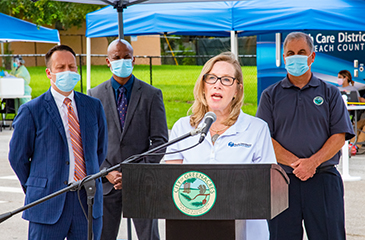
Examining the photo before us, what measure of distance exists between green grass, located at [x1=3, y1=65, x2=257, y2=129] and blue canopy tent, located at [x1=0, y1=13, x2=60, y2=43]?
192 inches

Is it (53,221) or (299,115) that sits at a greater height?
(299,115)

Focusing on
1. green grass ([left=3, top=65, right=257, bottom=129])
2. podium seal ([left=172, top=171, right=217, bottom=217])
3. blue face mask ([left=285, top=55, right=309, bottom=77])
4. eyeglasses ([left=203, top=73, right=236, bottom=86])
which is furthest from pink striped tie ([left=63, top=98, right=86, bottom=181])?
green grass ([left=3, top=65, right=257, bottom=129])

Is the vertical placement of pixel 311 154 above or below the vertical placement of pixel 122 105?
below

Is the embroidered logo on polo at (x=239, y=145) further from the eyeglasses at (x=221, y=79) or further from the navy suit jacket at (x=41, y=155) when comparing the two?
the navy suit jacket at (x=41, y=155)

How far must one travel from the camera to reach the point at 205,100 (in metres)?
3.08

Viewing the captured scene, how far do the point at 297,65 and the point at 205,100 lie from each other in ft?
4.48

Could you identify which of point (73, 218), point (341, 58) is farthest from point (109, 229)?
point (341, 58)

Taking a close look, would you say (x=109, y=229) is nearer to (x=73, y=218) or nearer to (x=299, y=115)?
(x=73, y=218)

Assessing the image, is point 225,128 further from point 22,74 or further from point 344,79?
point 22,74

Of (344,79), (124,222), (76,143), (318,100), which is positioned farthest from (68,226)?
(344,79)

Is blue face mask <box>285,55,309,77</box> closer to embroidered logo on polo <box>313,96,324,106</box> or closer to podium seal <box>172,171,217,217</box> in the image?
embroidered logo on polo <box>313,96,324,106</box>

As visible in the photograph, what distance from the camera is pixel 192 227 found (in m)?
2.38

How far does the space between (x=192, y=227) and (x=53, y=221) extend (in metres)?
1.33

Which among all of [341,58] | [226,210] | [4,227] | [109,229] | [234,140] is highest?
[341,58]
